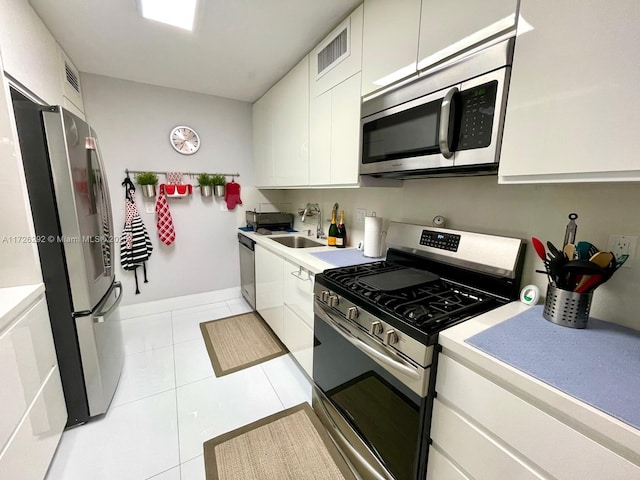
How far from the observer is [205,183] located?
285 centimetres

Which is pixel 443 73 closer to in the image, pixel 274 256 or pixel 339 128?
pixel 339 128

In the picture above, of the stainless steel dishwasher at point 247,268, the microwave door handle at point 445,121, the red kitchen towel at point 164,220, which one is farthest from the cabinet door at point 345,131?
the red kitchen towel at point 164,220

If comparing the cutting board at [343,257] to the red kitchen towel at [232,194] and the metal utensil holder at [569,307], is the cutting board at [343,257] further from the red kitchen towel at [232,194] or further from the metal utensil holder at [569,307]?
the red kitchen towel at [232,194]

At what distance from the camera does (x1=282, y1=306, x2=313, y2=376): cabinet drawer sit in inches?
66.3

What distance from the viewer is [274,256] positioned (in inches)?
82.7

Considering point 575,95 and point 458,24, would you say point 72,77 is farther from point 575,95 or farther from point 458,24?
point 575,95

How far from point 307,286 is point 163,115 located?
7.65ft

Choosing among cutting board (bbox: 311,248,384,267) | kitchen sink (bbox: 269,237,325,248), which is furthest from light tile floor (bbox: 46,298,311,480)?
kitchen sink (bbox: 269,237,325,248)

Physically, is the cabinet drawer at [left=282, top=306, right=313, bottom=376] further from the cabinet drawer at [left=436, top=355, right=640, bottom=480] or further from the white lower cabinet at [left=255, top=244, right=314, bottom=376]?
the cabinet drawer at [left=436, top=355, right=640, bottom=480]

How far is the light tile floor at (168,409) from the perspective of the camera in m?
1.30

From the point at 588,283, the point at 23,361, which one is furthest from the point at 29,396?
the point at 588,283

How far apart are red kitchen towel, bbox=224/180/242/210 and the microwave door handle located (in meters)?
2.44

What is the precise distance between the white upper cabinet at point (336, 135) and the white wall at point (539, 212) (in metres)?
0.39

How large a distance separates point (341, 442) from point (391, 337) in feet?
2.48
